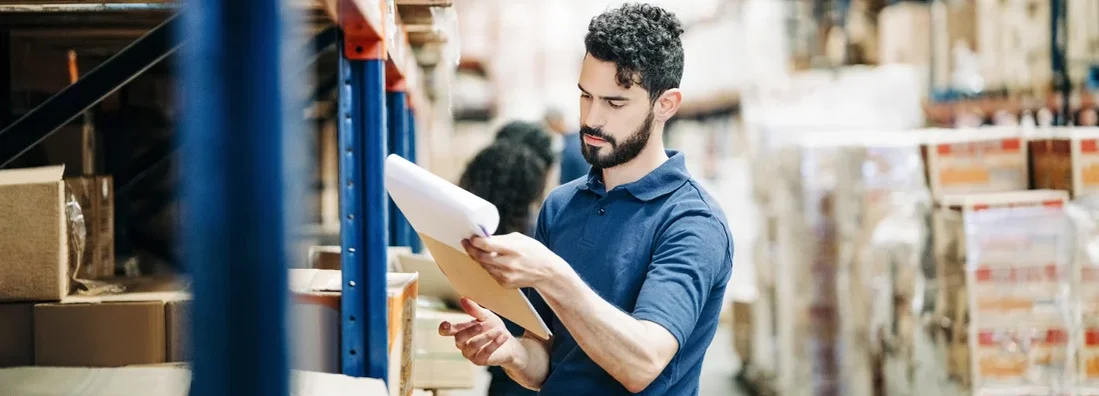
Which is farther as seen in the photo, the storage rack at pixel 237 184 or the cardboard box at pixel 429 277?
the cardboard box at pixel 429 277

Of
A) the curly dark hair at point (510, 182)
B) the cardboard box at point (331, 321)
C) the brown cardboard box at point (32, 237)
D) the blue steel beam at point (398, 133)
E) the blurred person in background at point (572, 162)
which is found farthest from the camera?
the blurred person in background at point (572, 162)

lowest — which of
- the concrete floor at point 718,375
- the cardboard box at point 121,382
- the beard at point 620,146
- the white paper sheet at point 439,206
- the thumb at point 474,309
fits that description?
the concrete floor at point 718,375

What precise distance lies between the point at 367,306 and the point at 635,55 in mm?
A: 647

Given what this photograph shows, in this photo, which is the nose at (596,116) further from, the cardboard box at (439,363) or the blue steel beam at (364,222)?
the cardboard box at (439,363)

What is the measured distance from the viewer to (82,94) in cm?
219

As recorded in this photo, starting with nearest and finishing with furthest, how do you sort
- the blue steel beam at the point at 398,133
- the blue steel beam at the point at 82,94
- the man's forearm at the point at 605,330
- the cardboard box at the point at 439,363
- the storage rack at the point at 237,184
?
1. the storage rack at the point at 237,184
2. the man's forearm at the point at 605,330
3. the blue steel beam at the point at 82,94
4. the cardboard box at the point at 439,363
5. the blue steel beam at the point at 398,133

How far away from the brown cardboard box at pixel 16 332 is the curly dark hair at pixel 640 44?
1.23m

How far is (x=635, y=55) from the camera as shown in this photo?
1.66 meters

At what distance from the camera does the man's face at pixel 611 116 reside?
5.51ft

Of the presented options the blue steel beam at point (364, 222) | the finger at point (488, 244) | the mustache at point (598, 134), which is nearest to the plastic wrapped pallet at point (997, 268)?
the mustache at point (598, 134)

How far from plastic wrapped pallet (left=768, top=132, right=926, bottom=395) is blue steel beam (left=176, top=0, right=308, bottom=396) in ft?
12.4

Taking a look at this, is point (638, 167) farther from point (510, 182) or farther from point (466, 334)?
point (510, 182)

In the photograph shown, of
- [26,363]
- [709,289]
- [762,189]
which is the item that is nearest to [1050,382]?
[762,189]

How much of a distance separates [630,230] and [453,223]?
0.50 metres
